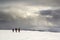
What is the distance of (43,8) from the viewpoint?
5.04 feet

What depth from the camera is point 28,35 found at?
4.98 feet

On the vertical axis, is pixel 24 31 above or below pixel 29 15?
below

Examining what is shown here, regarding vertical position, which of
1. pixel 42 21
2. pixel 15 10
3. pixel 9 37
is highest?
pixel 15 10

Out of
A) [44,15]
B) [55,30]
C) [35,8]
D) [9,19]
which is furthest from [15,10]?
[55,30]

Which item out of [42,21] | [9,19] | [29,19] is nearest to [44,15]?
[42,21]

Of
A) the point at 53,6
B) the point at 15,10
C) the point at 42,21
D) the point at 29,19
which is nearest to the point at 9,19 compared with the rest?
the point at 15,10

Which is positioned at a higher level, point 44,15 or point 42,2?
point 42,2

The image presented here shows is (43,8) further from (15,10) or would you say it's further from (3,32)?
(3,32)

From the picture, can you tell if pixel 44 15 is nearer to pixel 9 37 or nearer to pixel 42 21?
pixel 42 21

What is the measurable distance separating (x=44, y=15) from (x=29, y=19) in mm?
Answer: 170

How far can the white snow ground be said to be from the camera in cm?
149

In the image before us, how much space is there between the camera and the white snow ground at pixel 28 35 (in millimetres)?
1488

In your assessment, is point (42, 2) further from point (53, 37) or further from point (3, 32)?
point (3, 32)

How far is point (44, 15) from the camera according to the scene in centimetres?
152
